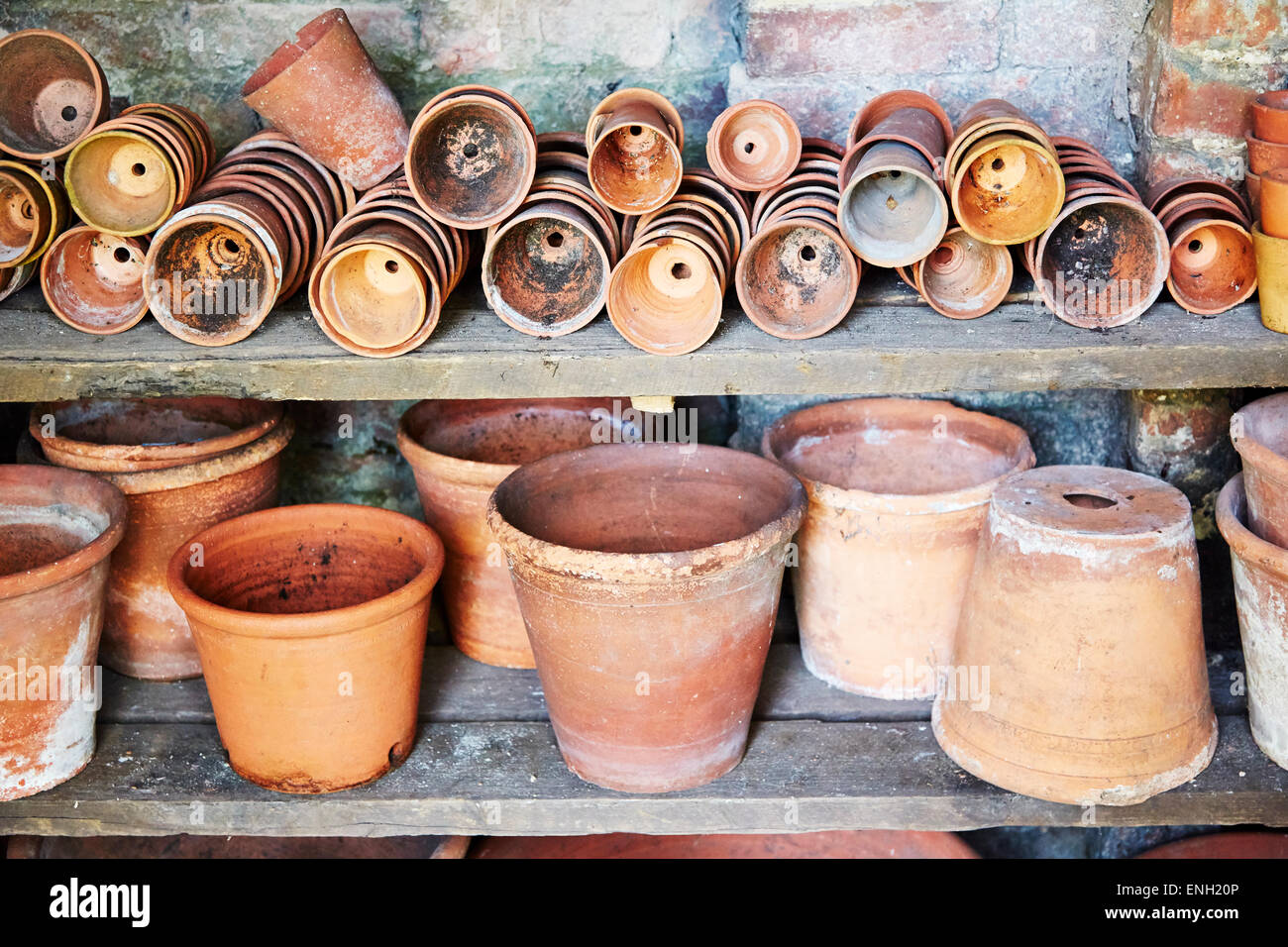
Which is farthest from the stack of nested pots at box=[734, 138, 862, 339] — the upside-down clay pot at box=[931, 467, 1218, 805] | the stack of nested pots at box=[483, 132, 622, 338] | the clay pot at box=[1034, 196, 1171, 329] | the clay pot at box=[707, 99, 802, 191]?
the upside-down clay pot at box=[931, 467, 1218, 805]

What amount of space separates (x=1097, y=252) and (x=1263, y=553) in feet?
2.11

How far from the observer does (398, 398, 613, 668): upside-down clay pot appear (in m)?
2.52

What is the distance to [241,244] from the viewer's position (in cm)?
237

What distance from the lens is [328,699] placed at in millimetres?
2182

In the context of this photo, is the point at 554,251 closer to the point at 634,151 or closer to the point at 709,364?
the point at 634,151

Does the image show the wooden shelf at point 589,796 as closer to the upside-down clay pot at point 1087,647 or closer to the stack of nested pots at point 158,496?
the upside-down clay pot at point 1087,647

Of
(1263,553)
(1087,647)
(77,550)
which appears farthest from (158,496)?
(1263,553)

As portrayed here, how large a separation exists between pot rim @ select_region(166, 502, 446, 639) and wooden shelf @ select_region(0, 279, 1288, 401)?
312 mm

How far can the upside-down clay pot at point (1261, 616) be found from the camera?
82.4 inches

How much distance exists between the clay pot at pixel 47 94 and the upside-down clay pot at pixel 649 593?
3.64 feet

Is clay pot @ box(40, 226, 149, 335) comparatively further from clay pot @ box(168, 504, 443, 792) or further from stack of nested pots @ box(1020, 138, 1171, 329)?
stack of nested pots @ box(1020, 138, 1171, 329)
